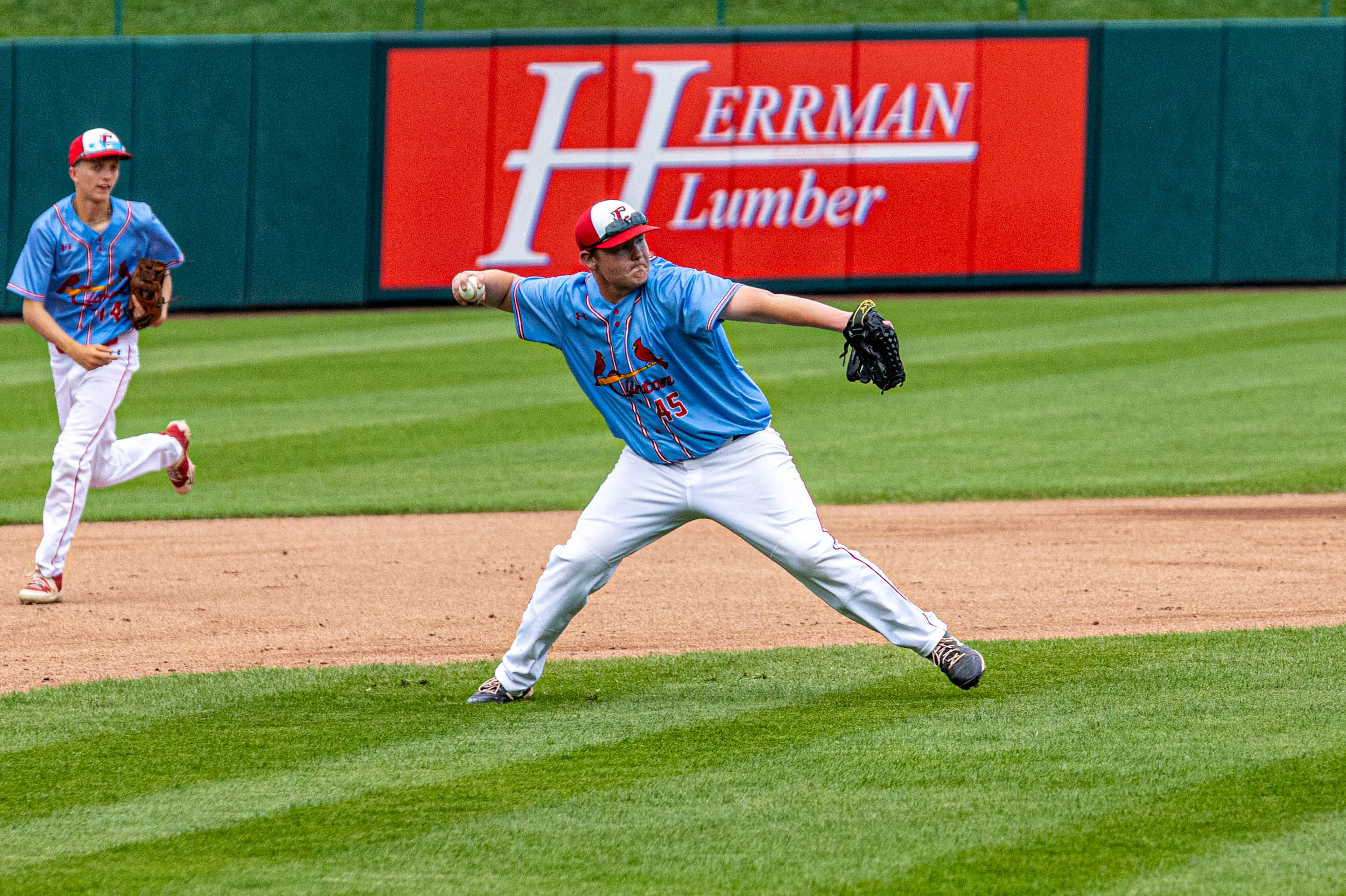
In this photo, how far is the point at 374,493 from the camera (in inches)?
428

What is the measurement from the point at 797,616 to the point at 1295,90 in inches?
548

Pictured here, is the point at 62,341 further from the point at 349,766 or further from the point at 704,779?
the point at 704,779

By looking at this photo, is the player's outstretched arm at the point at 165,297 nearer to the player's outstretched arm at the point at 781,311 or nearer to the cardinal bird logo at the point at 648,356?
the cardinal bird logo at the point at 648,356

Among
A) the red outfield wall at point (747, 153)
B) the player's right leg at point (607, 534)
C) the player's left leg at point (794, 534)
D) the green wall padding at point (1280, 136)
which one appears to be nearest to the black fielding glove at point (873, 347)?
the player's left leg at point (794, 534)

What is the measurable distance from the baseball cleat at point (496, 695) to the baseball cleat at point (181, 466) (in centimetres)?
285

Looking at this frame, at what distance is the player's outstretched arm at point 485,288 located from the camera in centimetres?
569

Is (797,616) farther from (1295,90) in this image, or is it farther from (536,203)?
(1295,90)

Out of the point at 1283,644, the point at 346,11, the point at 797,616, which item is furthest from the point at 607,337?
the point at 346,11

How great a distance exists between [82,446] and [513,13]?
48.9 feet

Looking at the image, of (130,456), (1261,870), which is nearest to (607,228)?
(1261,870)

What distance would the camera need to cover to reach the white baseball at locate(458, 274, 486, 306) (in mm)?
5676

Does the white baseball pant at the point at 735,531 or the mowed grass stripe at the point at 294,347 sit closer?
the white baseball pant at the point at 735,531

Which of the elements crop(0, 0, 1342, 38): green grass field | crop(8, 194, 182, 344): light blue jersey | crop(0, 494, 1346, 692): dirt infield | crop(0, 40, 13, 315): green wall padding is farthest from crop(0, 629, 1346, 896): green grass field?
crop(0, 0, 1342, 38): green grass field

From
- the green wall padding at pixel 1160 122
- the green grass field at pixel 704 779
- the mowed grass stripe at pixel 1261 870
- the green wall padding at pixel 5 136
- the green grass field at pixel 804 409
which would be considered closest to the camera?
the mowed grass stripe at pixel 1261 870
